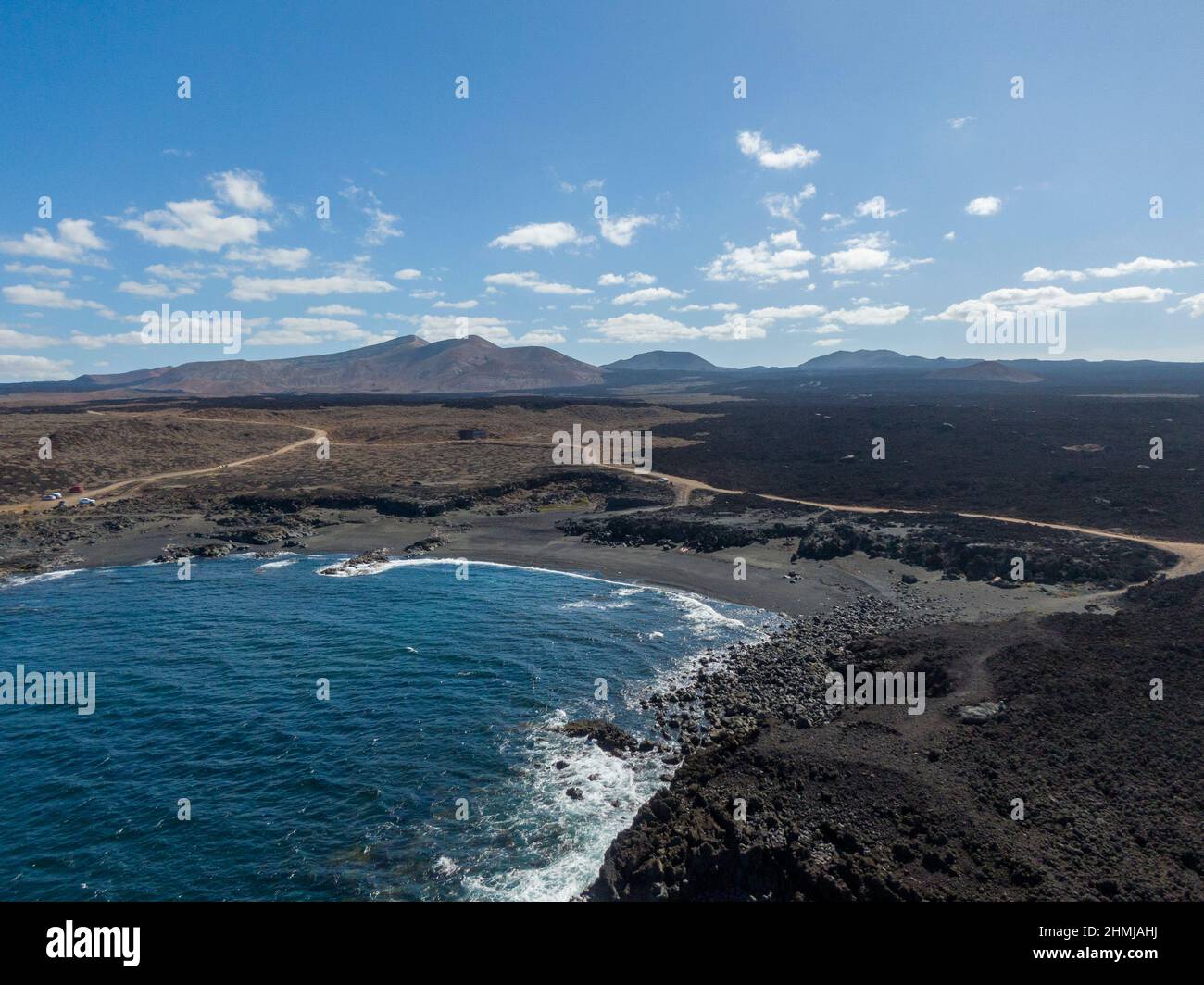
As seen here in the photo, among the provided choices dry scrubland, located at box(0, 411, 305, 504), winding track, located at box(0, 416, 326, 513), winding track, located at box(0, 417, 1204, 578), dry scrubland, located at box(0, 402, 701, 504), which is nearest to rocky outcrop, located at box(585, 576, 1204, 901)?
winding track, located at box(0, 417, 1204, 578)

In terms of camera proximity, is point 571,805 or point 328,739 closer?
point 571,805

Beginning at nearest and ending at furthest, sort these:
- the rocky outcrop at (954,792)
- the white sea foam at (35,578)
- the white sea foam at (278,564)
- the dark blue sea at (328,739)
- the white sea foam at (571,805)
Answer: the rocky outcrop at (954,792) < the white sea foam at (571,805) < the dark blue sea at (328,739) < the white sea foam at (35,578) < the white sea foam at (278,564)

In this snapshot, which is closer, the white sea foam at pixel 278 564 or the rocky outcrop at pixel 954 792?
the rocky outcrop at pixel 954 792

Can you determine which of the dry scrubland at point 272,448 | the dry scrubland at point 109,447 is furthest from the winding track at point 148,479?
the dry scrubland at point 109,447

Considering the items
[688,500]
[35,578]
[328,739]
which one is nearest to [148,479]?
[35,578]

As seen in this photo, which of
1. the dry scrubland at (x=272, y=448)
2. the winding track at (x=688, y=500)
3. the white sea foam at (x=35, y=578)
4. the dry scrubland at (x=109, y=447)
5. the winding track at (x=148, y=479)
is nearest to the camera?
the winding track at (x=688, y=500)

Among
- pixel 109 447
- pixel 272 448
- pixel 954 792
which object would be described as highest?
pixel 109 447

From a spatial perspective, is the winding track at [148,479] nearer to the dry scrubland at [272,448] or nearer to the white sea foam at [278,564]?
the dry scrubland at [272,448]

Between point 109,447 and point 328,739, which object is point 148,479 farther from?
point 328,739
